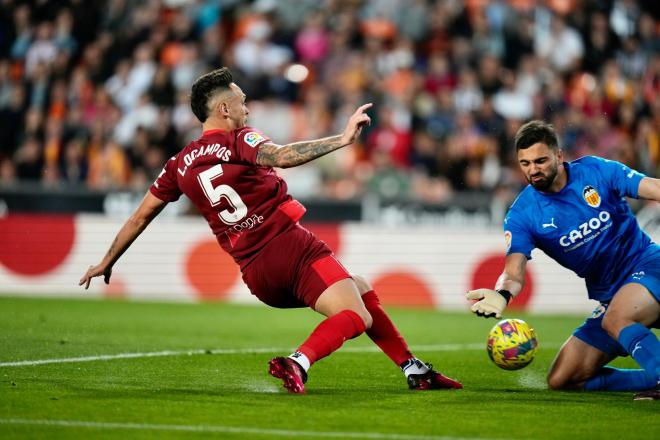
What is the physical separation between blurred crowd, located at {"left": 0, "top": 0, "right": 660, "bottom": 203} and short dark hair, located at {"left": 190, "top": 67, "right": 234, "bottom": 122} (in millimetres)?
9865

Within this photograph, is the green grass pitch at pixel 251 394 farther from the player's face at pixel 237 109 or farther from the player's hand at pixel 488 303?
the player's face at pixel 237 109

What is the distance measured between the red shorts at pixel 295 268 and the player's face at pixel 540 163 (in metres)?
1.55

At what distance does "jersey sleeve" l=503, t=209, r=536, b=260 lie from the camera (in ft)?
26.2

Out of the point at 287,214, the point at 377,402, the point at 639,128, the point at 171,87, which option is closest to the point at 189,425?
the point at 377,402

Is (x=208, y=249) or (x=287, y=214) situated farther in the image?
(x=208, y=249)

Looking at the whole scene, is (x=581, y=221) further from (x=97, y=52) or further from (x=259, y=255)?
(x=97, y=52)

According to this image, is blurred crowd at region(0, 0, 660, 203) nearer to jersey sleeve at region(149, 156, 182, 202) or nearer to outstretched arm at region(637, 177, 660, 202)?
jersey sleeve at region(149, 156, 182, 202)

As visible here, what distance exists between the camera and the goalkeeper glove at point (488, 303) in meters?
7.22

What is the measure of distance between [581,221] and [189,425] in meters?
3.49

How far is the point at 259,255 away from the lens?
25.5 ft

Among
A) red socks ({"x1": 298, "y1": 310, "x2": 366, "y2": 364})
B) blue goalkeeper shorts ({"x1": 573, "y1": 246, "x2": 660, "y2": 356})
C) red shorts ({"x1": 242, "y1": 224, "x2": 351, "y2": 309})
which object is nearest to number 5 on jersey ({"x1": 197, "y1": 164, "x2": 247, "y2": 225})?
red shorts ({"x1": 242, "y1": 224, "x2": 351, "y2": 309})

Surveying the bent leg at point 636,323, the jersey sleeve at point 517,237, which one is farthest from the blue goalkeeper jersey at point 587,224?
the bent leg at point 636,323

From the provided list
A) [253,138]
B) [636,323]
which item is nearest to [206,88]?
[253,138]

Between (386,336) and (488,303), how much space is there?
1102mm
